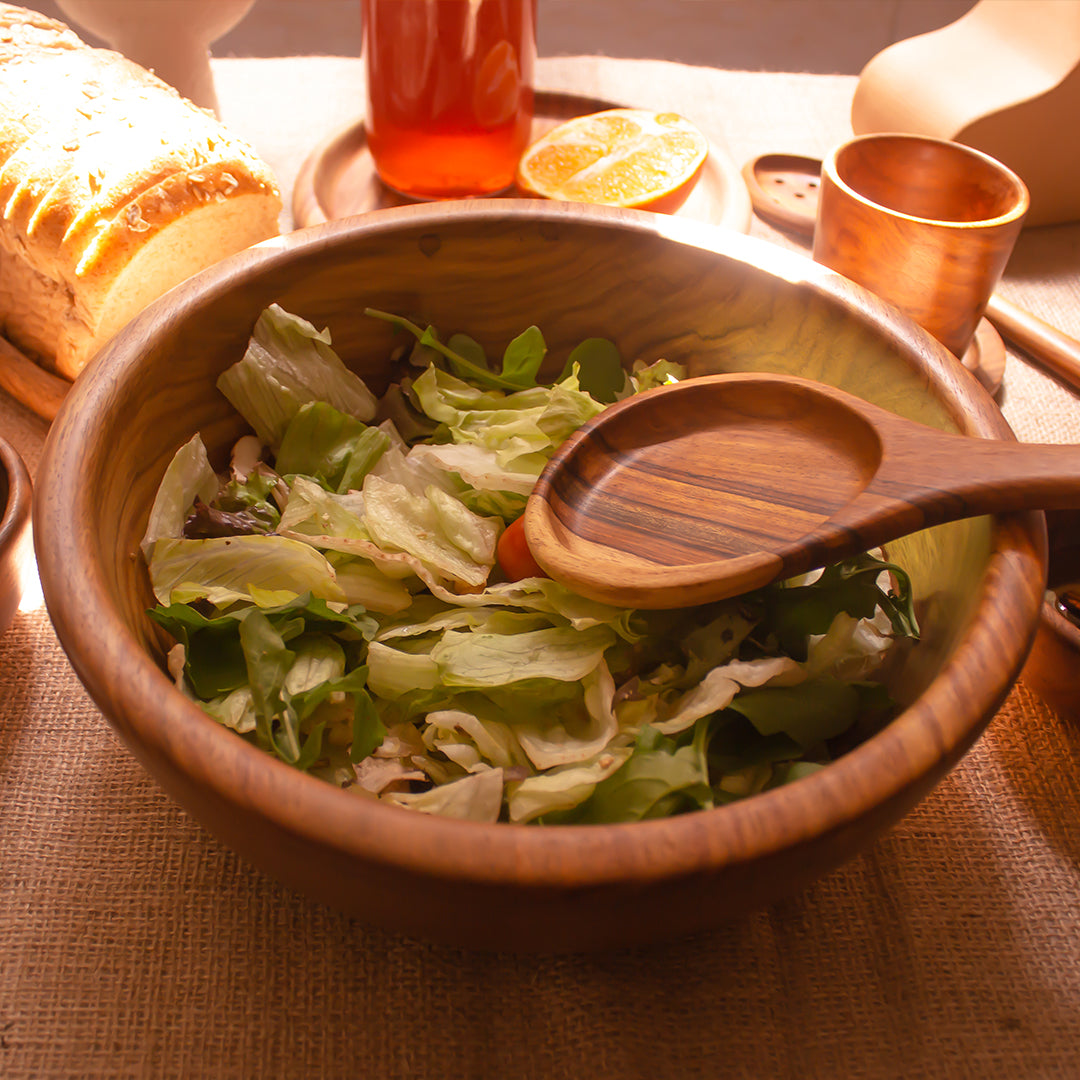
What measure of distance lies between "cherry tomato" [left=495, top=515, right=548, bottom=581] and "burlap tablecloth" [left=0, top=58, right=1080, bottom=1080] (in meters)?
0.33

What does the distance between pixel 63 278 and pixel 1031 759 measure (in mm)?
1224

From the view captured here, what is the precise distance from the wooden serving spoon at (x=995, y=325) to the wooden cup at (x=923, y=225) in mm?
68

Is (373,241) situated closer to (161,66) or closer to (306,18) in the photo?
(161,66)

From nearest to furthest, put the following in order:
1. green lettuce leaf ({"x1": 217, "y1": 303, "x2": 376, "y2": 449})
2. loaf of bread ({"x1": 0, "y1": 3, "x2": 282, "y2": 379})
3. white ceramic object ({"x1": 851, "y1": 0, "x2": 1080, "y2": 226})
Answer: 1. green lettuce leaf ({"x1": 217, "y1": 303, "x2": 376, "y2": 449})
2. loaf of bread ({"x1": 0, "y1": 3, "x2": 282, "y2": 379})
3. white ceramic object ({"x1": 851, "y1": 0, "x2": 1080, "y2": 226})

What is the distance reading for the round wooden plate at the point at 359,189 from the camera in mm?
1506

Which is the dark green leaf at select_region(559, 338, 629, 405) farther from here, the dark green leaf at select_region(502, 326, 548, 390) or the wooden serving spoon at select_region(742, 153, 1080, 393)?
the wooden serving spoon at select_region(742, 153, 1080, 393)

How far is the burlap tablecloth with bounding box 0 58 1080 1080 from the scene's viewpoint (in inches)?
27.8

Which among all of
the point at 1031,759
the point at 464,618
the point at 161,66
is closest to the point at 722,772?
the point at 464,618

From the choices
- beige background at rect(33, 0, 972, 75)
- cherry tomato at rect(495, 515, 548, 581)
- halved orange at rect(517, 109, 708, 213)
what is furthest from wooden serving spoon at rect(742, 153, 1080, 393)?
beige background at rect(33, 0, 972, 75)

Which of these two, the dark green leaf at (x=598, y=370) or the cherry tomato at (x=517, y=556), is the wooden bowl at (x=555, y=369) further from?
the cherry tomato at (x=517, y=556)

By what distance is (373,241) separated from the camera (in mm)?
1036

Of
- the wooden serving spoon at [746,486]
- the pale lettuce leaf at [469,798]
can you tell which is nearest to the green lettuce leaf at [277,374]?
the wooden serving spoon at [746,486]

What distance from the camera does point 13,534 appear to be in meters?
0.92

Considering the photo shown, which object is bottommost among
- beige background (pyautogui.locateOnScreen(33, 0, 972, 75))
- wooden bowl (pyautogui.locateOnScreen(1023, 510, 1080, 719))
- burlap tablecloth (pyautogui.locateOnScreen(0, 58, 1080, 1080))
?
beige background (pyautogui.locateOnScreen(33, 0, 972, 75))
